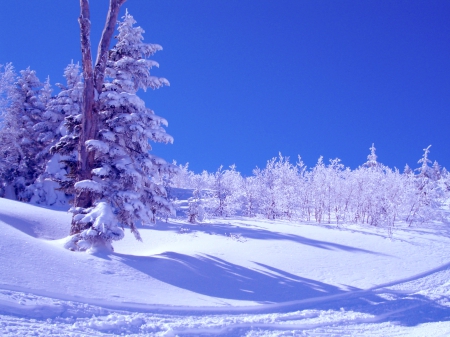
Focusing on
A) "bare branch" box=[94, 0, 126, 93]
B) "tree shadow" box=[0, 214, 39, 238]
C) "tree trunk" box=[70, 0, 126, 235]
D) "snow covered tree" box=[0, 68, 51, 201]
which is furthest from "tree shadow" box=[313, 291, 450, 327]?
"snow covered tree" box=[0, 68, 51, 201]

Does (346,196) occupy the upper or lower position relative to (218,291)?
upper

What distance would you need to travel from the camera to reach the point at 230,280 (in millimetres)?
9531

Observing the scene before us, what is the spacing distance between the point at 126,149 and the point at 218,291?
633 cm

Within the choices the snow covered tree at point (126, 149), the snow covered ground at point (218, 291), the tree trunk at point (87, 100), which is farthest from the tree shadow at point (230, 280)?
the tree trunk at point (87, 100)

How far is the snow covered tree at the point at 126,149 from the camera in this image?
10.3 metres

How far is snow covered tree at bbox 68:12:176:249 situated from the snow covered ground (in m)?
1.41

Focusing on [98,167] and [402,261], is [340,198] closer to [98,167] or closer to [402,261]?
[402,261]

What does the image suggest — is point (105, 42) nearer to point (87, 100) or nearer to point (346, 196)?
point (87, 100)

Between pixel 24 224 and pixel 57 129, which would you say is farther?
pixel 57 129

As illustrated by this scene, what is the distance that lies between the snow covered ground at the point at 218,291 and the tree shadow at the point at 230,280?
34 millimetres

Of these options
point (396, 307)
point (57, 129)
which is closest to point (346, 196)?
point (396, 307)

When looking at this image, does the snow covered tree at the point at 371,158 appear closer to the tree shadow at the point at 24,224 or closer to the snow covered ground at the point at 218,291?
the snow covered ground at the point at 218,291

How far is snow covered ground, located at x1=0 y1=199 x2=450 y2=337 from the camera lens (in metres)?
5.49

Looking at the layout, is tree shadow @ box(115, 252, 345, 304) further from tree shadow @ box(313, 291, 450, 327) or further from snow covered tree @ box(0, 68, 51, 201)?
snow covered tree @ box(0, 68, 51, 201)
